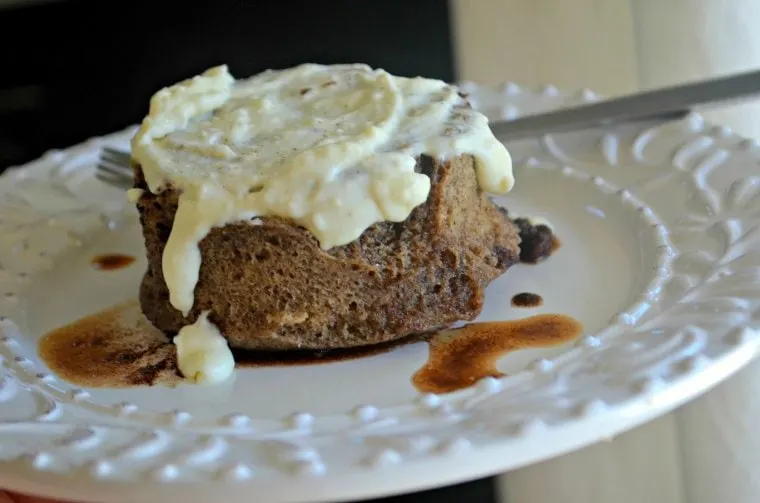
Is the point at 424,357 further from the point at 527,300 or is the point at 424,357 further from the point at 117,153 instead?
the point at 117,153

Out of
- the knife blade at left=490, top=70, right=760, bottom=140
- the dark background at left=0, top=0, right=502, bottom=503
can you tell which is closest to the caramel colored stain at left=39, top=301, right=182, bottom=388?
the knife blade at left=490, top=70, right=760, bottom=140

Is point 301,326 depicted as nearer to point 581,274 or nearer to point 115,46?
point 581,274

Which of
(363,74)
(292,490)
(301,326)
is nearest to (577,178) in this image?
(363,74)

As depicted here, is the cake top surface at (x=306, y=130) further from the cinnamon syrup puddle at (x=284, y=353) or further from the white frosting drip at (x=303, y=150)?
the cinnamon syrup puddle at (x=284, y=353)

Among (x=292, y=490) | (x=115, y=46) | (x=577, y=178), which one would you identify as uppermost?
(x=115, y=46)

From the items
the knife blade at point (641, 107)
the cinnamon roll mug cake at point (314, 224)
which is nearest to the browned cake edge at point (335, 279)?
the cinnamon roll mug cake at point (314, 224)

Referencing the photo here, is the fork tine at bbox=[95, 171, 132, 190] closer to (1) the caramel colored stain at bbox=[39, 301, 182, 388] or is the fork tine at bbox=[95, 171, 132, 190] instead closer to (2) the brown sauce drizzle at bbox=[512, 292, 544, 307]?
(1) the caramel colored stain at bbox=[39, 301, 182, 388]
